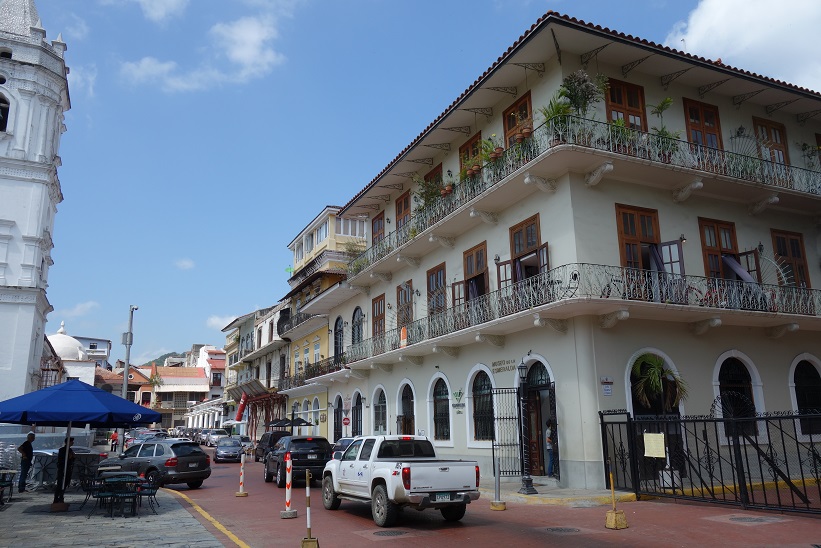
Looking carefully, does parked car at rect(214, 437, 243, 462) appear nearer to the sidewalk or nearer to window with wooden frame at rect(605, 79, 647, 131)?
the sidewalk

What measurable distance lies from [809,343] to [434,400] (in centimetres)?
1242

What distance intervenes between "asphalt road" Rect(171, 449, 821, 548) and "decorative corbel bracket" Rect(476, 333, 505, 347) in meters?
5.31

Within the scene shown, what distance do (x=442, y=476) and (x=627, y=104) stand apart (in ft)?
41.0

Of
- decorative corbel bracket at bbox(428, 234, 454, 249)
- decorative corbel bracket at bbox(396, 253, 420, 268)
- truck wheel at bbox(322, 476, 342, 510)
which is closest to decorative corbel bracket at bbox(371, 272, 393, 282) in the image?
decorative corbel bracket at bbox(396, 253, 420, 268)

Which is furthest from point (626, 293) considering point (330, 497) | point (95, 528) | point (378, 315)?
point (378, 315)

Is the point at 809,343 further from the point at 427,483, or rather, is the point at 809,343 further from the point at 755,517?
the point at 427,483

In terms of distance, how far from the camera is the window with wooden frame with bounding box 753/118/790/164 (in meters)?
20.5

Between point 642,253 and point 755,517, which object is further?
point 642,253

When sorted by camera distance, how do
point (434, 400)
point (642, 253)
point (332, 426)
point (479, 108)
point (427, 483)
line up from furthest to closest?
point (332, 426) → point (434, 400) → point (479, 108) → point (642, 253) → point (427, 483)

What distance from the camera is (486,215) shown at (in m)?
19.8

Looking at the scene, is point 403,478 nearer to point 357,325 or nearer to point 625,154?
point 625,154

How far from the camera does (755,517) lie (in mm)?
11391

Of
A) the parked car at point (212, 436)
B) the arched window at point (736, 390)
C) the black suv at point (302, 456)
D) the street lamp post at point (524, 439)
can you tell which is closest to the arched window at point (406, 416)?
the black suv at point (302, 456)

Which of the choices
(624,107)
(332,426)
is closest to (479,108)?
(624,107)
